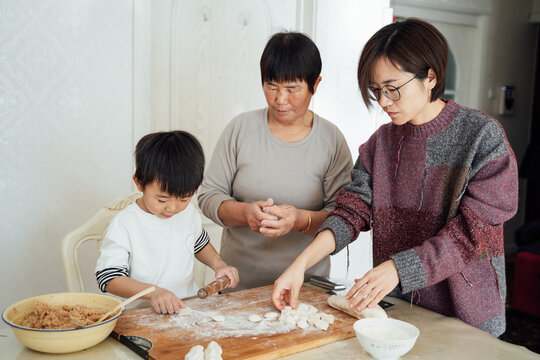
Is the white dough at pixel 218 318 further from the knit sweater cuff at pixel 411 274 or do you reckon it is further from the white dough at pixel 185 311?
the knit sweater cuff at pixel 411 274

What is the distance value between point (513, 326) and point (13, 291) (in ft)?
11.5

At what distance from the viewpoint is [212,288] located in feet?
4.75

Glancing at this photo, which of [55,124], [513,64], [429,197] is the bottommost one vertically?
[429,197]

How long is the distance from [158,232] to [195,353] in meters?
0.63

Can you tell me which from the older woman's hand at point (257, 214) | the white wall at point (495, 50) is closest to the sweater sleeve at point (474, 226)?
the older woman's hand at point (257, 214)

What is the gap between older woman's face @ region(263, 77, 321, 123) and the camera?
176cm

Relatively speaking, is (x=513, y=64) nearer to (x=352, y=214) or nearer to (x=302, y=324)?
(x=352, y=214)

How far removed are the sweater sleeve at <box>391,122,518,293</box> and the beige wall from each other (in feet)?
14.7

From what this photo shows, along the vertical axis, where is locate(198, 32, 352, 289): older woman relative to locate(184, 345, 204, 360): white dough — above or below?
above

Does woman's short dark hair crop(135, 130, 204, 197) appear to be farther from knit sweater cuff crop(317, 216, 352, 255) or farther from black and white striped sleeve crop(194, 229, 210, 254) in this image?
knit sweater cuff crop(317, 216, 352, 255)

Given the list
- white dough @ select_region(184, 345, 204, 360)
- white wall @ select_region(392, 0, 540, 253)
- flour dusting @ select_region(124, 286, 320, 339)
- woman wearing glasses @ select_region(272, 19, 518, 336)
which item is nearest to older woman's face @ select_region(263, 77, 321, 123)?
woman wearing glasses @ select_region(272, 19, 518, 336)

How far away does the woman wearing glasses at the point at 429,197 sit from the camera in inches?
53.6

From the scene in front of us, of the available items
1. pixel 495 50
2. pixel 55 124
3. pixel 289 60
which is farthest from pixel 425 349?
pixel 495 50

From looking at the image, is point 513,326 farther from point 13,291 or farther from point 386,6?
point 13,291
